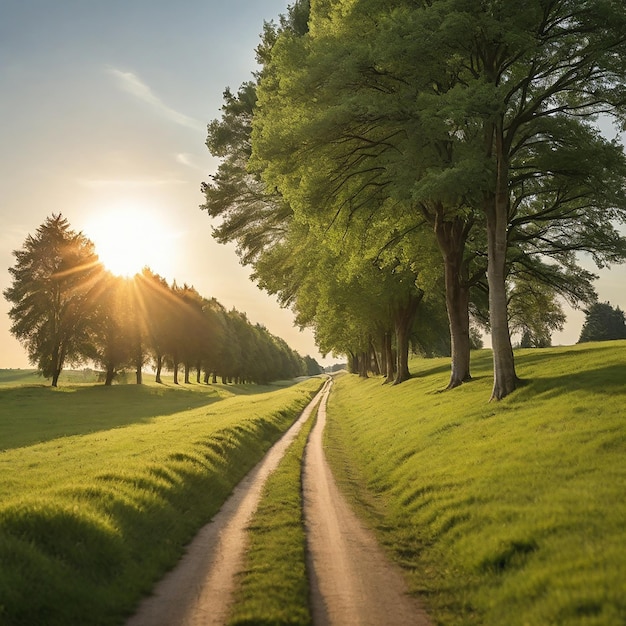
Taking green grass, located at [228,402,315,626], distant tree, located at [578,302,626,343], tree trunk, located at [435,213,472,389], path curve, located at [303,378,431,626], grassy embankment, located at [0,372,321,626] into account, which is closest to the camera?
green grass, located at [228,402,315,626]

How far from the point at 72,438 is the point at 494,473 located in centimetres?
2138

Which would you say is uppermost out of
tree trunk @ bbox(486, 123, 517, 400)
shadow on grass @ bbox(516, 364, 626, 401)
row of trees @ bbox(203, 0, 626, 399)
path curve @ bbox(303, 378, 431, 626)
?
row of trees @ bbox(203, 0, 626, 399)

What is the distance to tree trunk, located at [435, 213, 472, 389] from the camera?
26062 millimetres

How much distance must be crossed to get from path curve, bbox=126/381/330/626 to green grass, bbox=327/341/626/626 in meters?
3.02

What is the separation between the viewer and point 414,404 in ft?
87.4

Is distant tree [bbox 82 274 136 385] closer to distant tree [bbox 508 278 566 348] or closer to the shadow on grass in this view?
distant tree [bbox 508 278 566 348]

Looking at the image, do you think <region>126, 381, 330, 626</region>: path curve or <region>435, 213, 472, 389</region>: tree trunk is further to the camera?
<region>435, 213, 472, 389</region>: tree trunk

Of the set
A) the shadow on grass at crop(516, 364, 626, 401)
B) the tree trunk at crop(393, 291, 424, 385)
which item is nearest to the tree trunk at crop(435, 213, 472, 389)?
the shadow on grass at crop(516, 364, 626, 401)

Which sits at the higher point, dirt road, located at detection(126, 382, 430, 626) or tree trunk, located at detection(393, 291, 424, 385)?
tree trunk, located at detection(393, 291, 424, 385)

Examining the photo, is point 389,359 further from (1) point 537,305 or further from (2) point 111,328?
(2) point 111,328

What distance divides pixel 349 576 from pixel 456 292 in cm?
2020

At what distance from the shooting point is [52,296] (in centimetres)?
5744

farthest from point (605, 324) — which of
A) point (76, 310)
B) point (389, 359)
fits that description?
point (76, 310)

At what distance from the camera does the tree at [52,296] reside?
56625 millimetres
